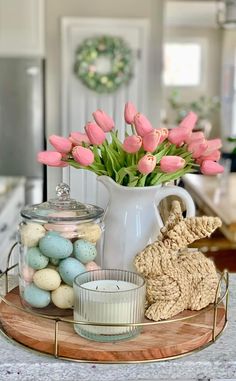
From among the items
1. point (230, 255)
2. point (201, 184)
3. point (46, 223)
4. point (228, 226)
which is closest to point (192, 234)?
point (46, 223)

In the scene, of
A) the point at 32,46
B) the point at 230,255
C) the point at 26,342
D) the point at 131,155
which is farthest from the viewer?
the point at 32,46

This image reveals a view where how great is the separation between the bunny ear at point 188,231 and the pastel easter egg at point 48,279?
201 millimetres

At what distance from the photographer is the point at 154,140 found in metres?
1.01

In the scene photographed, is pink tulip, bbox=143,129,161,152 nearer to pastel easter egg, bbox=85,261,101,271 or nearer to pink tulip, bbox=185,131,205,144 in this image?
pink tulip, bbox=185,131,205,144

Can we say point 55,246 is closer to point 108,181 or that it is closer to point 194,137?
point 108,181

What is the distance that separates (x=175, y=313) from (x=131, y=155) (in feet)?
0.98

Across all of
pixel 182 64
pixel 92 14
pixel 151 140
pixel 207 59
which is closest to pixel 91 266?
pixel 151 140

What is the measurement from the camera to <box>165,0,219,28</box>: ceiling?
8531mm

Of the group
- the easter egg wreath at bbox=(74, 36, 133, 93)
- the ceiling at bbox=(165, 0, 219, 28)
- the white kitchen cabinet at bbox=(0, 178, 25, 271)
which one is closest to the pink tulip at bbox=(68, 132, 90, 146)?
the white kitchen cabinet at bbox=(0, 178, 25, 271)

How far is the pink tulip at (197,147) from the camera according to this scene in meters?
1.11

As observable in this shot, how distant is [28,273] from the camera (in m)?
1.05

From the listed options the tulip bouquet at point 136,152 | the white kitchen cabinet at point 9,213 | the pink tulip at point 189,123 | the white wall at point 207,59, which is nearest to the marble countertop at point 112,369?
the tulip bouquet at point 136,152

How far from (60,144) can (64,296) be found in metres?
0.29

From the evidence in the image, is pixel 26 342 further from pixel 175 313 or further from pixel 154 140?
pixel 154 140
